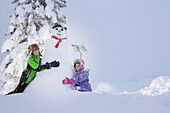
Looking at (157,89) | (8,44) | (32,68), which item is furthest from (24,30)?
(157,89)

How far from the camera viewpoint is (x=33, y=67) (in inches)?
129

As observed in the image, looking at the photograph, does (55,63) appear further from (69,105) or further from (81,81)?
(69,105)

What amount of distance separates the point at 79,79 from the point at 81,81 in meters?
0.11

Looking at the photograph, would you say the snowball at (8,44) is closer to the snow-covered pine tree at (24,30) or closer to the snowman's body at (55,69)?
the snow-covered pine tree at (24,30)

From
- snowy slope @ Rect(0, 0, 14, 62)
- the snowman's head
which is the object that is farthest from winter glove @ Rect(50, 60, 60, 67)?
snowy slope @ Rect(0, 0, 14, 62)

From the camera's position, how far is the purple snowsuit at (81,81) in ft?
11.7

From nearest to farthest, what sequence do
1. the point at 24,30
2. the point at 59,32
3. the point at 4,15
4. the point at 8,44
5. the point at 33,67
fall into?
1. the point at 33,67
2. the point at 59,32
3. the point at 24,30
4. the point at 8,44
5. the point at 4,15

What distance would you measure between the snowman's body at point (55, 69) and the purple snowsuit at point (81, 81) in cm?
17

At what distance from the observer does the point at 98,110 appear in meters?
1.71

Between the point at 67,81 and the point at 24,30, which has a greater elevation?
the point at 24,30

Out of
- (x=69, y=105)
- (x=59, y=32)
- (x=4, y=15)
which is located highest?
(x=4, y=15)

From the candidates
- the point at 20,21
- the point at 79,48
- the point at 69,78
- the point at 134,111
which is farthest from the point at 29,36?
the point at 134,111

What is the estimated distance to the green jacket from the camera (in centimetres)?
328

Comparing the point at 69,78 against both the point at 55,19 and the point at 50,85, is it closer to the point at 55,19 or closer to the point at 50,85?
the point at 50,85
